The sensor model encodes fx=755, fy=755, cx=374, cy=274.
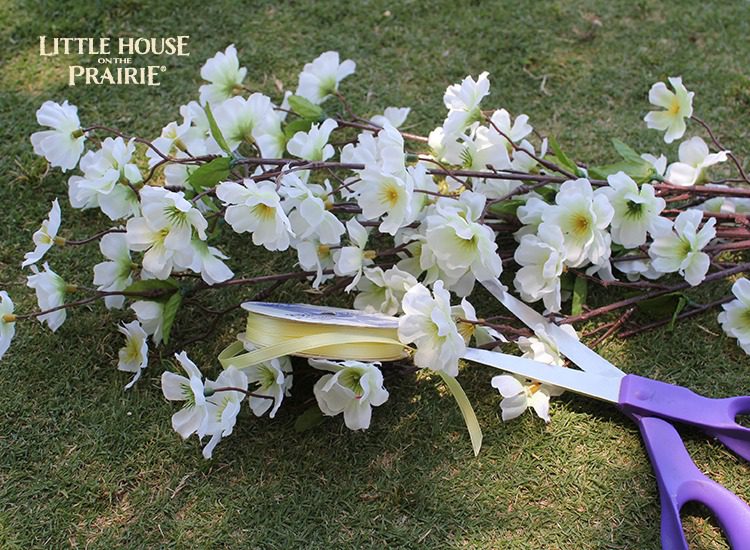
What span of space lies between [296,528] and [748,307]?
0.79 metres

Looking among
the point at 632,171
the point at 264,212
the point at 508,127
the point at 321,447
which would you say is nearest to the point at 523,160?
the point at 508,127

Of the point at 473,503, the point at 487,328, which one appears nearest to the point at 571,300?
the point at 487,328

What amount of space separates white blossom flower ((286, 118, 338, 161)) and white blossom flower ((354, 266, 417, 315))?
8.5 inches

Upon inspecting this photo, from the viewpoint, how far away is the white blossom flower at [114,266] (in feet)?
4.01

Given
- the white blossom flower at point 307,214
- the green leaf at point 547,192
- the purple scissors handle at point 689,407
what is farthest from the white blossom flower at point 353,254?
the purple scissors handle at point 689,407

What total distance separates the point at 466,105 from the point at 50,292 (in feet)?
2.46

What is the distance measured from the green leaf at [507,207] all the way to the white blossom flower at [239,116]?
435mm

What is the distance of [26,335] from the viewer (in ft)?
4.34

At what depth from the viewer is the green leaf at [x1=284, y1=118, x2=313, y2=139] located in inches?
53.9

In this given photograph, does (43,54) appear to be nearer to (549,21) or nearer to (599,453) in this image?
(549,21)

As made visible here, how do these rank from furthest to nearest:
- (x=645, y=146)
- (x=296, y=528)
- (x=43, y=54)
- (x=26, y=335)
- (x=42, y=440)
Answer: (x=43, y=54) → (x=645, y=146) → (x=26, y=335) → (x=42, y=440) → (x=296, y=528)

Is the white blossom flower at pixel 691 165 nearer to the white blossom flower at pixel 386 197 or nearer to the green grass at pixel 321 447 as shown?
the green grass at pixel 321 447

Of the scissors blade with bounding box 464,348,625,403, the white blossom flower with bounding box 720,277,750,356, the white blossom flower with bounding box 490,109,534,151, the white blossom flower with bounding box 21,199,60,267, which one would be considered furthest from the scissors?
the white blossom flower with bounding box 21,199,60,267

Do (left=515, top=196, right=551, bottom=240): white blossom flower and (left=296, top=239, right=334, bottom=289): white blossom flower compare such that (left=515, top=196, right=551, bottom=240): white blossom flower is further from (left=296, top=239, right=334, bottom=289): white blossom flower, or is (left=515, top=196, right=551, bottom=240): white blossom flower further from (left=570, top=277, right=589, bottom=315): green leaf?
(left=296, top=239, right=334, bottom=289): white blossom flower
